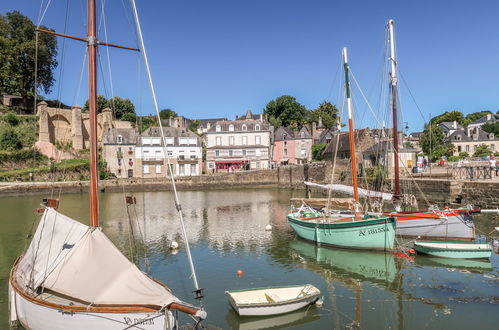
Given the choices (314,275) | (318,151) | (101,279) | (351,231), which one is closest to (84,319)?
(101,279)

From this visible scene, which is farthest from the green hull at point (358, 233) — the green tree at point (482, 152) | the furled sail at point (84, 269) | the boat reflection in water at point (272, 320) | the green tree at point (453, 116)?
the green tree at point (453, 116)

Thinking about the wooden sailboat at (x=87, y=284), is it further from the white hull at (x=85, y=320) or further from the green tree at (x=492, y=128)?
the green tree at (x=492, y=128)

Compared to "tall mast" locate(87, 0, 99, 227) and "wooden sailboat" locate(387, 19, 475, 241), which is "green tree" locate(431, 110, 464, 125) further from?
"tall mast" locate(87, 0, 99, 227)

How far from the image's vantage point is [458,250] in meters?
16.5

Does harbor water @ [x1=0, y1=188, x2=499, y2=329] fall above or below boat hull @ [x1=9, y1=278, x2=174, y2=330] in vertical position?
below

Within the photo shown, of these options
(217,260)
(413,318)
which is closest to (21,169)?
(217,260)

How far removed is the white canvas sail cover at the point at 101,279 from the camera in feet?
25.2

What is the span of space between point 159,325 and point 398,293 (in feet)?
31.3

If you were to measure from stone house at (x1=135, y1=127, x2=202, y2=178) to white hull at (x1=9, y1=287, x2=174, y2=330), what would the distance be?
55087mm

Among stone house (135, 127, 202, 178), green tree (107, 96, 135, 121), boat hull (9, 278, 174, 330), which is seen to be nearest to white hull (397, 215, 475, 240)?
boat hull (9, 278, 174, 330)

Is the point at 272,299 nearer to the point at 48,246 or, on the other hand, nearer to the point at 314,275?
the point at 314,275

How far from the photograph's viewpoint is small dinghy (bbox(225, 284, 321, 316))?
1075 cm

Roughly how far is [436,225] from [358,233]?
204 inches

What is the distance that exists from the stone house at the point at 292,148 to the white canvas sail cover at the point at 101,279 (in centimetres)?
6519
